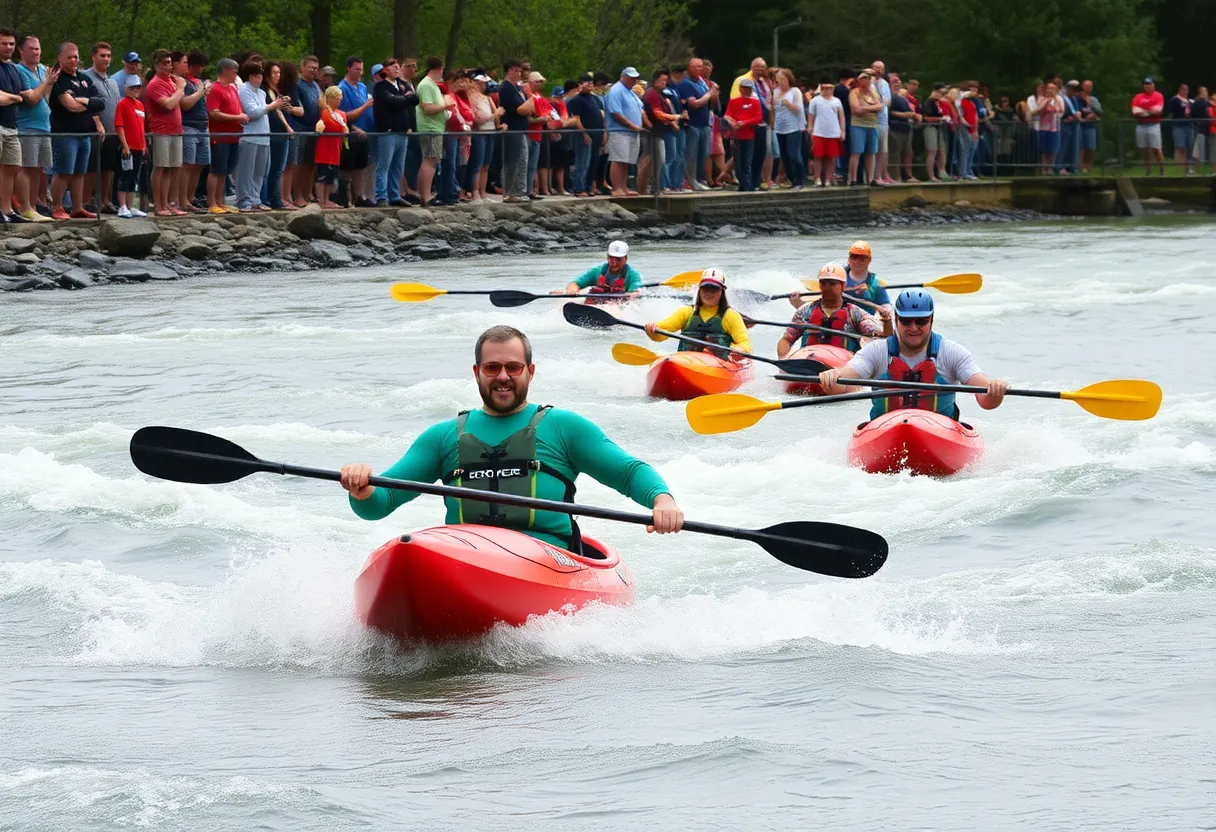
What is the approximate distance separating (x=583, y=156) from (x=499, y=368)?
62.3 feet

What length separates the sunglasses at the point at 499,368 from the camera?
713 cm

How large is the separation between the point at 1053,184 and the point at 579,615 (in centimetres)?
2888

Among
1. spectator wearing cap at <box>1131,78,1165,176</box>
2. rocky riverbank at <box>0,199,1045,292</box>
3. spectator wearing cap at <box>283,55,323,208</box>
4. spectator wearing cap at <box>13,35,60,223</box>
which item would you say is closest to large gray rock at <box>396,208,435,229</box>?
rocky riverbank at <box>0,199,1045,292</box>

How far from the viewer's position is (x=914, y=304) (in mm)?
10695

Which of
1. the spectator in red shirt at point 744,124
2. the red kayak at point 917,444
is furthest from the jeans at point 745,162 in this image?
the red kayak at point 917,444

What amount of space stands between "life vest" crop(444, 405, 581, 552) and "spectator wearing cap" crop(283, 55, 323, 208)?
1412cm

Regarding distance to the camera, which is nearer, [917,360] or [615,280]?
[917,360]

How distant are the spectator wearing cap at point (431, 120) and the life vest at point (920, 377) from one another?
38.1 ft

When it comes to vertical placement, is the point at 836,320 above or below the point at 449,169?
below

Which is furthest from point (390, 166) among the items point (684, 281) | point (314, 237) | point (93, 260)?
point (684, 281)

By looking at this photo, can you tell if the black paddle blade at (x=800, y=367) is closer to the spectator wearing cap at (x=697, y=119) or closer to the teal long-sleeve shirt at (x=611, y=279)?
the teal long-sleeve shirt at (x=611, y=279)

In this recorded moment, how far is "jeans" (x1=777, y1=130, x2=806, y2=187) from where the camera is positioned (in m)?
27.5

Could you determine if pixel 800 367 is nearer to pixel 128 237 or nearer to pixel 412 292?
pixel 412 292

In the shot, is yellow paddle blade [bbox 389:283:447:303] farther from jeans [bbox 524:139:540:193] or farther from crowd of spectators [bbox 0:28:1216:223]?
jeans [bbox 524:139:540:193]
